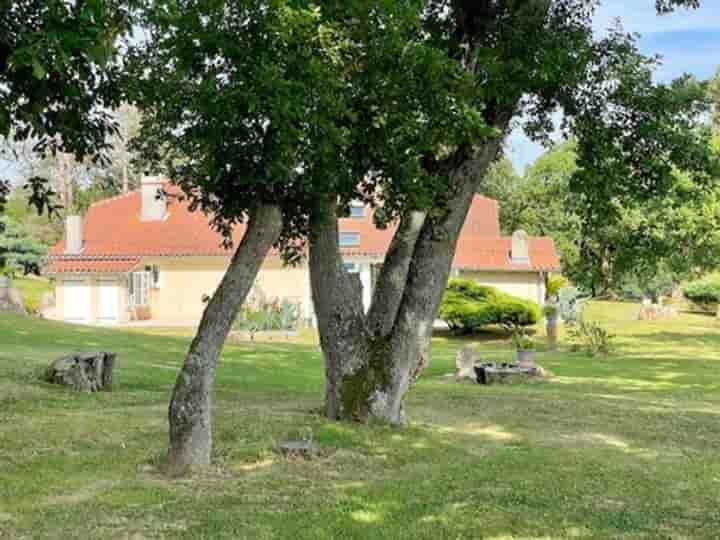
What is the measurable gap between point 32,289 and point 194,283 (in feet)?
48.1

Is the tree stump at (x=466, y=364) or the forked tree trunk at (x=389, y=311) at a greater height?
the forked tree trunk at (x=389, y=311)

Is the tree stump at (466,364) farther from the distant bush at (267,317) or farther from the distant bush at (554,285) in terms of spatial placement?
the distant bush at (554,285)

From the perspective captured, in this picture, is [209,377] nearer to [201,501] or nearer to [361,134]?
[201,501]

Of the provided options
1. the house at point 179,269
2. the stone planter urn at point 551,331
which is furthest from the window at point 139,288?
the stone planter urn at point 551,331

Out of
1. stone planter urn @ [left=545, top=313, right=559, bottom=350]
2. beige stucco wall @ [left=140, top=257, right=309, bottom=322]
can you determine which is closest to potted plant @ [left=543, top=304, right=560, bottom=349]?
stone planter urn @ [left=545, top=313, right=559, bottom=350]

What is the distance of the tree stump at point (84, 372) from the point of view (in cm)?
1245

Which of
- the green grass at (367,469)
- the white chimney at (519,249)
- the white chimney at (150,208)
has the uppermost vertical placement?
the white chimney at (150,208)

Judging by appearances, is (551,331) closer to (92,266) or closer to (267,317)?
(267,317)

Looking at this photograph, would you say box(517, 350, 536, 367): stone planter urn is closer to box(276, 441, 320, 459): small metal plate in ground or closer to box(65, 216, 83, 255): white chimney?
box(276, 441, 320, 459): small metal plate in ground

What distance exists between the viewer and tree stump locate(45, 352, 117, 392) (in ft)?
40.8

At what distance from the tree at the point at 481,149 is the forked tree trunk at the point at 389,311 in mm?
12

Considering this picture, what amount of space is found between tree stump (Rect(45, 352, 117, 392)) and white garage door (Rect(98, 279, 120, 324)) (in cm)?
2216

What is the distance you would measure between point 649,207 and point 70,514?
80.1 ft

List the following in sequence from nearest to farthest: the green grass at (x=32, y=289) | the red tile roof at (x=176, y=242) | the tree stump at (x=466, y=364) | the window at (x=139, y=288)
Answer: the tree stump at (x=466, y=364) < the red tile roof at (x=176, y=242) < the window at (x=139, y=288) < the green grass at (x=32, y=289)
